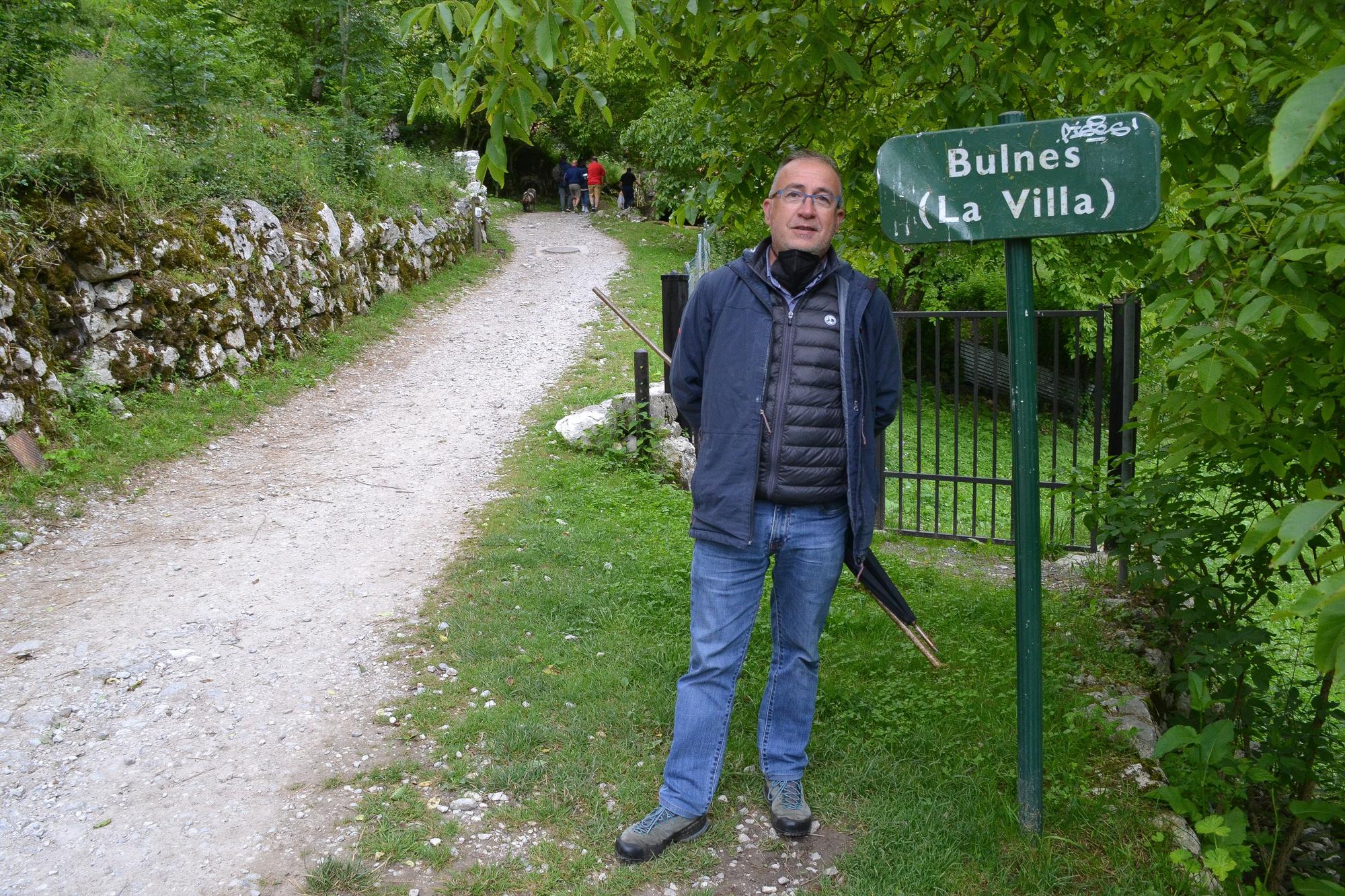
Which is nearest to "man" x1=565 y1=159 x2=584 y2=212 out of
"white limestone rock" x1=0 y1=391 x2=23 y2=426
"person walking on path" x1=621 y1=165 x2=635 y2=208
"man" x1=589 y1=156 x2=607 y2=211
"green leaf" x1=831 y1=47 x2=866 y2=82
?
"man" x1=589 y1=156 x2=607 y2=211

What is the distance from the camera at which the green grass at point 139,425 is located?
663 cm

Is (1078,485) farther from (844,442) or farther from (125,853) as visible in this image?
(125,853)

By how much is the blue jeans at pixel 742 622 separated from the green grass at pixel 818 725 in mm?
302

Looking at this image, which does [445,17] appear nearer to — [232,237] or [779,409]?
[779,409]

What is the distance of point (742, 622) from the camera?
3193mm

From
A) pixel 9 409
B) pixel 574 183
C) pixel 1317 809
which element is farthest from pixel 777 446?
pixel 574 183

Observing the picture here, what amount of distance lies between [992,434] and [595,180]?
21.4 meters

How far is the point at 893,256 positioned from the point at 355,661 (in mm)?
3162

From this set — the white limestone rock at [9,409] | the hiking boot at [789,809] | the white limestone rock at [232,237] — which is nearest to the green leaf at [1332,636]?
the hiking boot at [789,809]

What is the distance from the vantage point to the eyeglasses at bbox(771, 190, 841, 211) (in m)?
3.04

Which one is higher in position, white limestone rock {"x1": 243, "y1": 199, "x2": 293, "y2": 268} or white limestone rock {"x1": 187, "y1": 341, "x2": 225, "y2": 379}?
white limestone rock {"x1": 243, "y1": 199, "x2": 293, "y2": 268}

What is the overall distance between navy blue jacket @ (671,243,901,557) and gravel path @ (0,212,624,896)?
179cm

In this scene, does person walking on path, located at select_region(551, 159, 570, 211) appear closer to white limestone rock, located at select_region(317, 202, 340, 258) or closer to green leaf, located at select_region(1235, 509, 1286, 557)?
white limestone rock, located at select_region(317, 202, 340, 258)

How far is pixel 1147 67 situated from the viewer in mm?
3781
